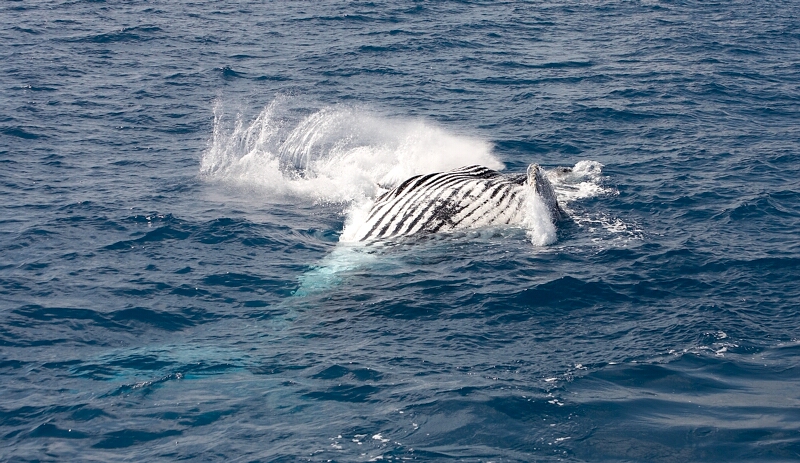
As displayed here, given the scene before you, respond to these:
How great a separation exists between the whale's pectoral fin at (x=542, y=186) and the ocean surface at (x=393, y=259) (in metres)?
0.37

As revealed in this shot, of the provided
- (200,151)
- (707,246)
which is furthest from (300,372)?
(200,151)

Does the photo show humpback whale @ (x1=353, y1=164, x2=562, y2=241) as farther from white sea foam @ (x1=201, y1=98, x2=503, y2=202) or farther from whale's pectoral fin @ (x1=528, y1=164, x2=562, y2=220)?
white sea foam @ (x1=201, y1=98, x2=503, y2=202)

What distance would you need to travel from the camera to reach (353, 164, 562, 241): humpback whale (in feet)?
56.3

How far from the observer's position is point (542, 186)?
1709cm

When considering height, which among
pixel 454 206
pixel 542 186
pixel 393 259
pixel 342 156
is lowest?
pixel 393 259

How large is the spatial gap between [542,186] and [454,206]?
1833mm

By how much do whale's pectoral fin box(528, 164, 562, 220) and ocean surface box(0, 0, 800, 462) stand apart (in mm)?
375

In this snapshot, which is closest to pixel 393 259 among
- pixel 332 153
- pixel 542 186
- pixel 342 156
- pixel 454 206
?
pixel 454 206

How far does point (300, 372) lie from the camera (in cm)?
1216

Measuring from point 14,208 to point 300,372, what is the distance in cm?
1071

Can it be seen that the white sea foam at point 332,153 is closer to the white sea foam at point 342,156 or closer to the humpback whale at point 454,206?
the white sea foam at point 342,156

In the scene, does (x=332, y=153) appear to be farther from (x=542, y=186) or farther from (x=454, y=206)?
(x=542, y=186)

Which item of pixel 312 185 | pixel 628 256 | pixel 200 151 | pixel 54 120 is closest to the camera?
pixel 628 256

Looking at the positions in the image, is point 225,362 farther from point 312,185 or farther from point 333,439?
point 312,185
